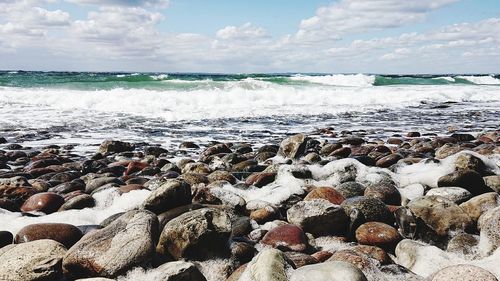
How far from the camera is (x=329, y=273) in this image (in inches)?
85.3

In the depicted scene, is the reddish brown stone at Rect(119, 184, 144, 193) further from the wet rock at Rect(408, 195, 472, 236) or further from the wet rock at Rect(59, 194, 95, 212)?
the wet rock at Rect(408, 195, 472, 236)

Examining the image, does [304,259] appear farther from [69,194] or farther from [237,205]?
[69,194]

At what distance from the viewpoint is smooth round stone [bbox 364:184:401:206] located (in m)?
4.14

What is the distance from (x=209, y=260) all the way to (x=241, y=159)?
3.62 metres

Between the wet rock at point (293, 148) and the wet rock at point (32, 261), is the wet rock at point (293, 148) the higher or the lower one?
the lower one

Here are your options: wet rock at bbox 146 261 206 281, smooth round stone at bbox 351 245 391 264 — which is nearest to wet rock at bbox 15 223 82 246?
wet rock at bbox 146 261 206 281

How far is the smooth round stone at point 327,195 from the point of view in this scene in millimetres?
4031

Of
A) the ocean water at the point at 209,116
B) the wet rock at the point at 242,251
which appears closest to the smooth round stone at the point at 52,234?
the wet rock at the point at 242,251

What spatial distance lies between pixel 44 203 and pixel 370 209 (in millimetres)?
2848

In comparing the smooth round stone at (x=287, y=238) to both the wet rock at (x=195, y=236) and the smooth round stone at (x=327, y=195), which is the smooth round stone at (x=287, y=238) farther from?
the smooth round stone at (x=327, y=195)

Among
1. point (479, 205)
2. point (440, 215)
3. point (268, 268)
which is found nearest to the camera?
point (268, 268)

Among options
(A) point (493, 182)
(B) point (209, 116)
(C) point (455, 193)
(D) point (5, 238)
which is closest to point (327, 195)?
(C) point (455, 193)

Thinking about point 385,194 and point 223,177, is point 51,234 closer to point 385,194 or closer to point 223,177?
point 223,177

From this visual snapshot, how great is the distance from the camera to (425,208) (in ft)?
11.4
